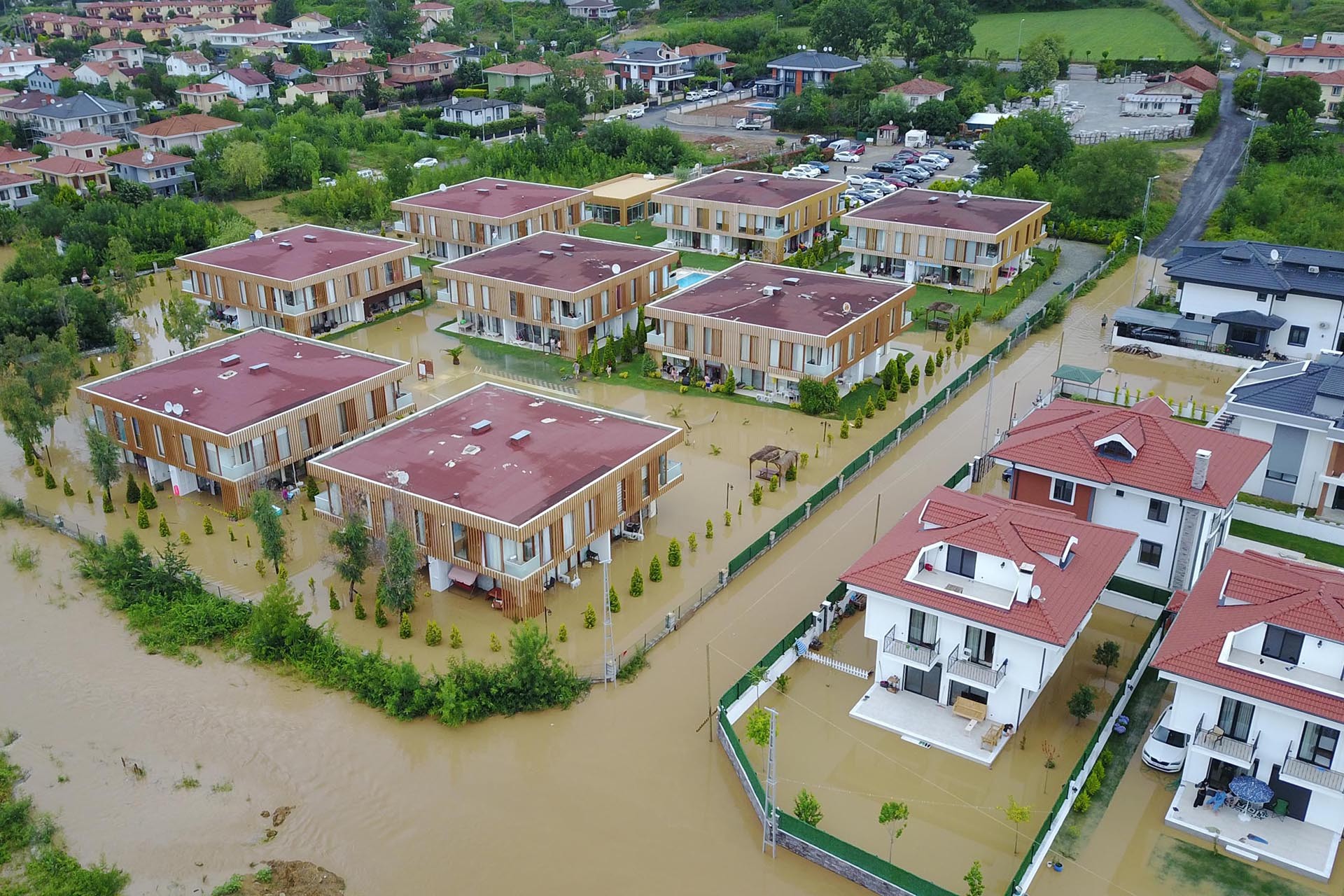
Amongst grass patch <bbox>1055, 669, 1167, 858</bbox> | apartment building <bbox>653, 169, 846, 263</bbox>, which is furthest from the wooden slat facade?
apartment building <bbox>653, 169, 846, 263</bbox>

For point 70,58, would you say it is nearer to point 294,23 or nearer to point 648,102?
point 294,23

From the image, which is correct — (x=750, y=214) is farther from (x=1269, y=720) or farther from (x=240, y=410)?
(x=1269, y=720)

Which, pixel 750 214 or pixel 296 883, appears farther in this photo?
pixel 750 214

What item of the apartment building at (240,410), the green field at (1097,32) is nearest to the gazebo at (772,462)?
the apartment building at (240,410)

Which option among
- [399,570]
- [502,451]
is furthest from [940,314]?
[399,570]

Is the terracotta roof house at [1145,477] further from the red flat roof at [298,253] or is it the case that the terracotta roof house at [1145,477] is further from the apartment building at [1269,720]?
the red flat roof at [298,253]

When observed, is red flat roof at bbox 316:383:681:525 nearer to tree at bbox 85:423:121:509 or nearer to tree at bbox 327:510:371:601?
tree at bbox 327:510:371:601
